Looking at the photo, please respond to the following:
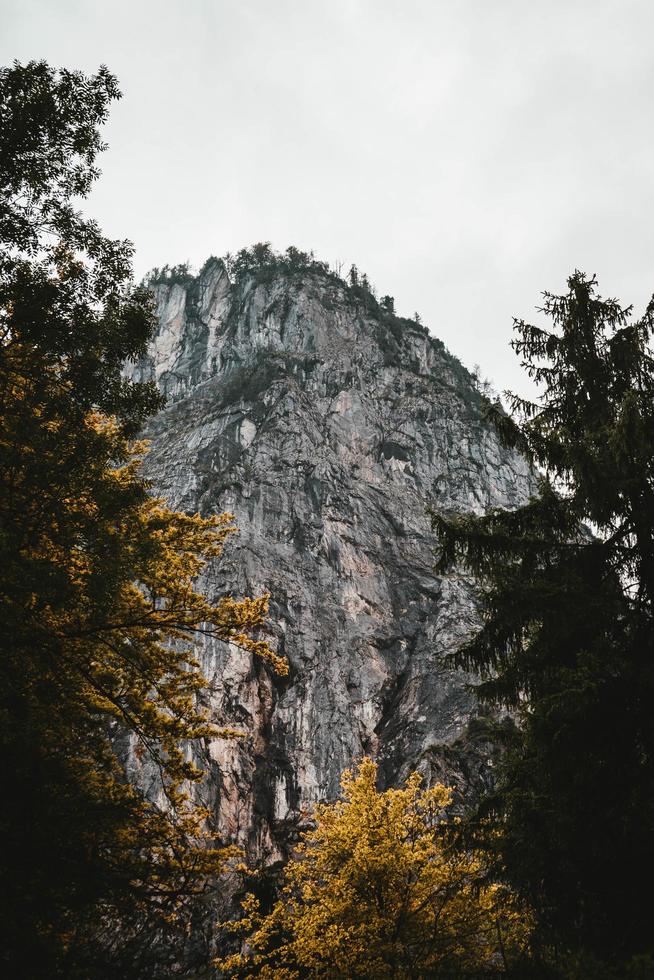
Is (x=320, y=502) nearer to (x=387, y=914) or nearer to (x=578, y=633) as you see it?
(x=387, y=914)

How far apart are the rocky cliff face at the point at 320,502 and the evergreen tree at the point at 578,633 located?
19225 mm

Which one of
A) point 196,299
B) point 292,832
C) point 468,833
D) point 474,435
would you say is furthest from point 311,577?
point 196,299

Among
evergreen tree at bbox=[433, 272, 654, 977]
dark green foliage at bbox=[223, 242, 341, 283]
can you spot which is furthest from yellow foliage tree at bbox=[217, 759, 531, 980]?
dark green foliage at bbox=[223, 242, 341, 283]

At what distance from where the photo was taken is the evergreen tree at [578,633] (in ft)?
20.4

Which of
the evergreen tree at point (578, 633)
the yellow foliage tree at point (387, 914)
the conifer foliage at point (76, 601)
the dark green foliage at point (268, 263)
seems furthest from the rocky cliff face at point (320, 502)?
the conifer foliage at point (76, 601)

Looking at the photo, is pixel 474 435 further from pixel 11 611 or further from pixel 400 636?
pixel 11 611

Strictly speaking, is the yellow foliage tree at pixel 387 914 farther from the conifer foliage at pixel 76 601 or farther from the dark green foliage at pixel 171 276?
the dark green foliage at pixel 171 276

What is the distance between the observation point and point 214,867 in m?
6.73

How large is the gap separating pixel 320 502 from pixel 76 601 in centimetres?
4067

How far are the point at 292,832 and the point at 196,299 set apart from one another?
Answer: 224 ft

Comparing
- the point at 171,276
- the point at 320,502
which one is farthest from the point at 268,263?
the point at 320,502

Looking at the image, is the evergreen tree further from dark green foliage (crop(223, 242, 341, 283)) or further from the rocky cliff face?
dark green foliage (crop(223, 242, 341, 283))

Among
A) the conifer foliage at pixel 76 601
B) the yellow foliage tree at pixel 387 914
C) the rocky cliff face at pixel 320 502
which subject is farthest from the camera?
the rocky cliff face at pixel 320 502

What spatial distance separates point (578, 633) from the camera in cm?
743
